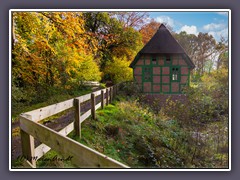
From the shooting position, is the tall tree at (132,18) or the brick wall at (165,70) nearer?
the tall tree at (132,18)

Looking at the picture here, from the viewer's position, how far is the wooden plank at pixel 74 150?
5.14 feet

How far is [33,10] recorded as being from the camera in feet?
9.99

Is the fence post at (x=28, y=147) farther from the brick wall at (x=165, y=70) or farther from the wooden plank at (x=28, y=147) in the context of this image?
the brick wall at (x=165, y=70)

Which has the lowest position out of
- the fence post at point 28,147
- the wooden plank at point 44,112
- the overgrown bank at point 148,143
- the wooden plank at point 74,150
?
the overgrown bank at point 148,143

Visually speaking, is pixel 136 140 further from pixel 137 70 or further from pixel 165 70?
pixel 165 70

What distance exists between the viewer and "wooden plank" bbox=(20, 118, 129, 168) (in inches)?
61.7

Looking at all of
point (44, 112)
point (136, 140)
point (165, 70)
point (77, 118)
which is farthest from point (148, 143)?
point (165, 70)

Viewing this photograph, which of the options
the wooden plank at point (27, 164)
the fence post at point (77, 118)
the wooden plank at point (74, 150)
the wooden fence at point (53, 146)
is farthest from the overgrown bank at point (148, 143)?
the wooden plank at point (74, 150)

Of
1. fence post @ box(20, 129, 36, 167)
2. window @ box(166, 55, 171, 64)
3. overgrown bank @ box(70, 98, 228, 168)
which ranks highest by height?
window @ box(166, 55, 171, 64)

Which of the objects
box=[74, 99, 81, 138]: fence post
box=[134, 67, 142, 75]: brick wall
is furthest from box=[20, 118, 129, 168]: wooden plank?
box=[134, 67, 142, 75]: brick wall

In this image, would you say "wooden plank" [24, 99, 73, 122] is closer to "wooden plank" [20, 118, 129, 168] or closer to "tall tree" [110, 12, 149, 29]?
"wooden plank" [20, 118, 129, 168]
